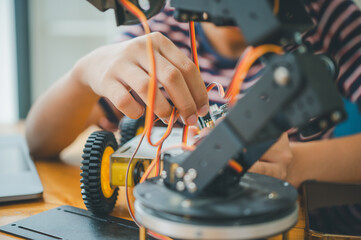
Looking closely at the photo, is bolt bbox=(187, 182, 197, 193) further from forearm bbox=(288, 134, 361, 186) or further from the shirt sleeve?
the shirt sleeve

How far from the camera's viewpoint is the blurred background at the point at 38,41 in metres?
2.44

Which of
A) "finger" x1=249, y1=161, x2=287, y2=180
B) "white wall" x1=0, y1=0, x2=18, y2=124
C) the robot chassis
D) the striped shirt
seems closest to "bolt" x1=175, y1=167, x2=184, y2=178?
the robot chassis

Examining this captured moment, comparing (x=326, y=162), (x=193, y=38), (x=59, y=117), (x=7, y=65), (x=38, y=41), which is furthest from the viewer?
(x=38, y=41)

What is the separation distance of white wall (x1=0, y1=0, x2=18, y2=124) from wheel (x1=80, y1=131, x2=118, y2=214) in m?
2.09

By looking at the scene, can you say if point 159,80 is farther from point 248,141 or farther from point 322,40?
point 322,40

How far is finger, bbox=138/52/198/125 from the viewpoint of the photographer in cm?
49

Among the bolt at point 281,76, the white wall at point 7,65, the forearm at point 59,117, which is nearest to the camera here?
the bolt at point 281,76

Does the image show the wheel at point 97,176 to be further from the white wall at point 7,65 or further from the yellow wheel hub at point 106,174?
the white wall at point 7,65

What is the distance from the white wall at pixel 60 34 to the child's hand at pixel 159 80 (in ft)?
6.89

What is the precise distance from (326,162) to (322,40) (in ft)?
2.00

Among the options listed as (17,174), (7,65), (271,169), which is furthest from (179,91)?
(7,65)

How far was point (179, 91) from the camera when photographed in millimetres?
486

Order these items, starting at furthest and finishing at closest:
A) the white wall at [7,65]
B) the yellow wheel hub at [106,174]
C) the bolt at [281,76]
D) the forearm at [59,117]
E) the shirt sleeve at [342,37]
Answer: the white wall at [7,65] < the shirt sleeve at [342,37] < the forearm at [59,117] < the yellow wheel hub at [106,174] < the bolt at [281,76]

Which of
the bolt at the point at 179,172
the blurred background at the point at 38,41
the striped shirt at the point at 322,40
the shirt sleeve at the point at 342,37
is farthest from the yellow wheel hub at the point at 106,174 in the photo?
the blurred background at the point at 38,41
